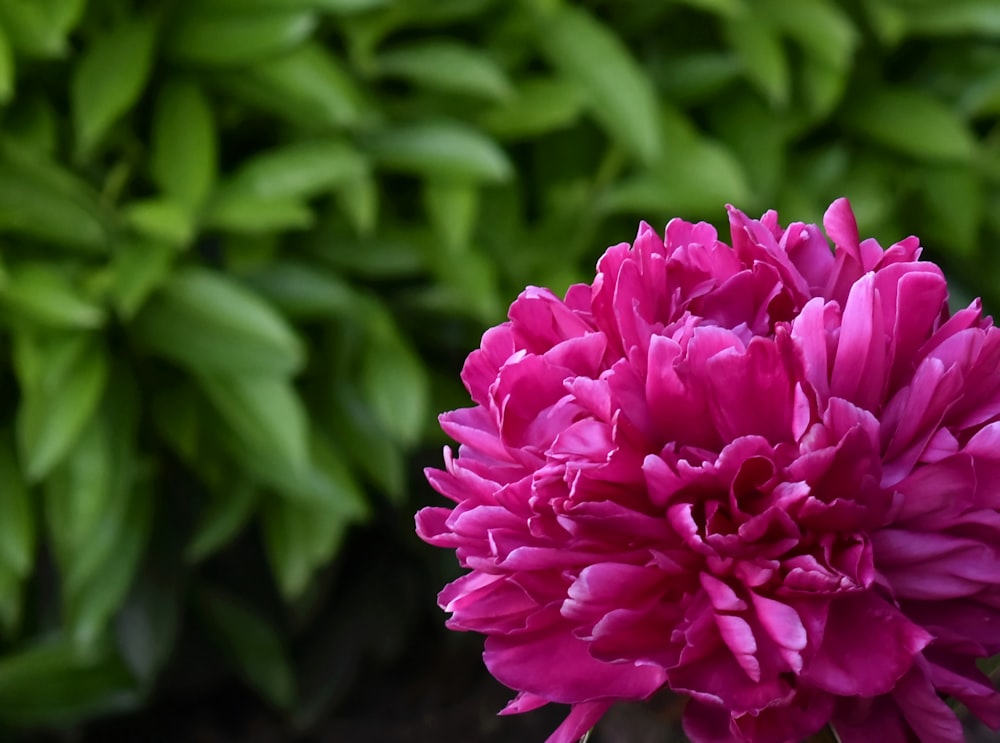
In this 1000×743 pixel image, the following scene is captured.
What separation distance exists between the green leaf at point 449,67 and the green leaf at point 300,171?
0.07 metres

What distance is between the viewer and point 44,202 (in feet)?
2.51

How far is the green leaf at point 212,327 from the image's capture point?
77 cm

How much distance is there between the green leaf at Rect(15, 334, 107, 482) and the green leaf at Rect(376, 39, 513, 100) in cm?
30

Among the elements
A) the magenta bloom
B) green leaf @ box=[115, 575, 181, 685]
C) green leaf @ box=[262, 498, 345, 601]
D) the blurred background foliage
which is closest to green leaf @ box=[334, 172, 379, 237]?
the blurred background foliage

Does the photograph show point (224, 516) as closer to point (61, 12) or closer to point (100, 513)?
point (100, 513)

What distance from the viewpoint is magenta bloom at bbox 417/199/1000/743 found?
0.77 ft

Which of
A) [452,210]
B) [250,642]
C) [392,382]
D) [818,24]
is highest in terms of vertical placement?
[818,24]

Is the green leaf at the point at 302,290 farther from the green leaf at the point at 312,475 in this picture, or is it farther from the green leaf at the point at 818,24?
the green leaf at the point at 818,24

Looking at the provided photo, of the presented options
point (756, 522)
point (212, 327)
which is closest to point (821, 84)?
point (212, 327)

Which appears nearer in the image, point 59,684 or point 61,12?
point 61,12

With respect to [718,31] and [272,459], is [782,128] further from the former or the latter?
[272,459]

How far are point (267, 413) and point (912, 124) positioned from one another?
0.57m

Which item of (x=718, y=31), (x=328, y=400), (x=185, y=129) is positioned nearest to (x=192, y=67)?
(x=185, y=129)

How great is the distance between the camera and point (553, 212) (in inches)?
35.5
